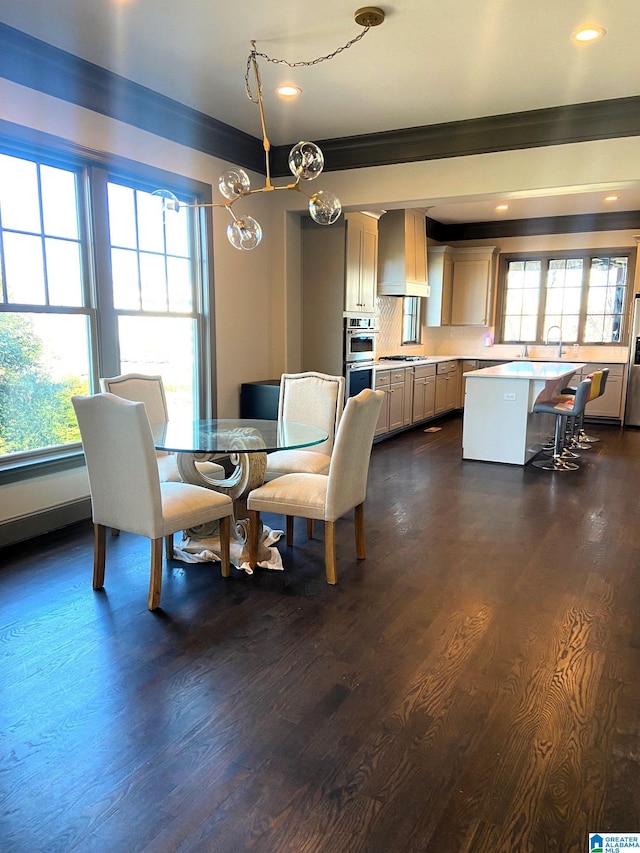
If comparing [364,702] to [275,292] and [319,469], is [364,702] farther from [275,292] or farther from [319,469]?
[275,292]

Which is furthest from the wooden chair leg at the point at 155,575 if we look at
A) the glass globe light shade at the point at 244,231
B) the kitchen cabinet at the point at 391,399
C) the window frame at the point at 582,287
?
the window frame at the point at 582,287

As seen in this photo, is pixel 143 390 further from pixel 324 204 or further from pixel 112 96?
pixel 112 96

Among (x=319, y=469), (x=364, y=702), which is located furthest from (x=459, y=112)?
(x=364, y=702)

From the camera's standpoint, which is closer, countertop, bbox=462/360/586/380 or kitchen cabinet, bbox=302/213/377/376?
countertop, bbox=462/360/586/380

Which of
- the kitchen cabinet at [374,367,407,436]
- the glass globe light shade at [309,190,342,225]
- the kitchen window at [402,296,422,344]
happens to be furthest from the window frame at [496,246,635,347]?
the glass globe light shade at [309,190,342,225]

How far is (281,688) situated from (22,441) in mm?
2402

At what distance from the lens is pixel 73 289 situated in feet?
12.7

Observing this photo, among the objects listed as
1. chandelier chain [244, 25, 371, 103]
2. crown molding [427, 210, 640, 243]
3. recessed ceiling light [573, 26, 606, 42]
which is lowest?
crown molding [427, 210, 640, 243]

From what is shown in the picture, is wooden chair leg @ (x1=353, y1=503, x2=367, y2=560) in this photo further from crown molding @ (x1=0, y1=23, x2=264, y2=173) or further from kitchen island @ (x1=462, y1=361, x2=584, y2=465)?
crown molding @ (x1=0, y1=23, x2=264, y2=173)

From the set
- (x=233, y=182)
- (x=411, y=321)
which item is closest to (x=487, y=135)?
(x=233, y=182)

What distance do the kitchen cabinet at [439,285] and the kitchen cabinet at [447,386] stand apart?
0.75m

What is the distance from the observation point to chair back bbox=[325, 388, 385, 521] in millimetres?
2945

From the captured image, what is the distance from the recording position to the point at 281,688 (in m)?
2.18

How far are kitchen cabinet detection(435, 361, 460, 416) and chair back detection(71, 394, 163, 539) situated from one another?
19.8 feet
